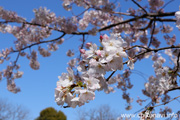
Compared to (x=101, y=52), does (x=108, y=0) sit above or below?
above

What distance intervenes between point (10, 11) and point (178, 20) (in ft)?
14.9

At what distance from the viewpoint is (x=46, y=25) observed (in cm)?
516

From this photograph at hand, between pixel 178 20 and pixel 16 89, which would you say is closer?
pixel 178 20

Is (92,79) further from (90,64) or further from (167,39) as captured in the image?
(167,39)

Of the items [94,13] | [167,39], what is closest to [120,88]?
[167,39]

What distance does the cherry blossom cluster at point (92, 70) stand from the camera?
1.17 m

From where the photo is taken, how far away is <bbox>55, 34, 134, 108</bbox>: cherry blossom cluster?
3.85 ft

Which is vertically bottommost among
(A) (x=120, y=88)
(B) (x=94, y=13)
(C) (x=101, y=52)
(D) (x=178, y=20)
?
(C) (x=101, y=52)

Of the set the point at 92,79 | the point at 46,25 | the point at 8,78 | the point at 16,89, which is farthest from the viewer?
the point at 16,89

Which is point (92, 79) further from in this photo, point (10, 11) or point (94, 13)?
point (94, 13)

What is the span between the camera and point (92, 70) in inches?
46.6

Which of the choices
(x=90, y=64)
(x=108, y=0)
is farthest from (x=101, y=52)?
(x=108, y=0)

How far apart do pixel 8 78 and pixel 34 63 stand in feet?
3.04

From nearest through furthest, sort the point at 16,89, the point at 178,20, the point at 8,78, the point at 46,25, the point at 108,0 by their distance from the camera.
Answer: the point at 178,20
the point at 108,0
the point at 46,25
the point at 8,78
the point at 16,89
